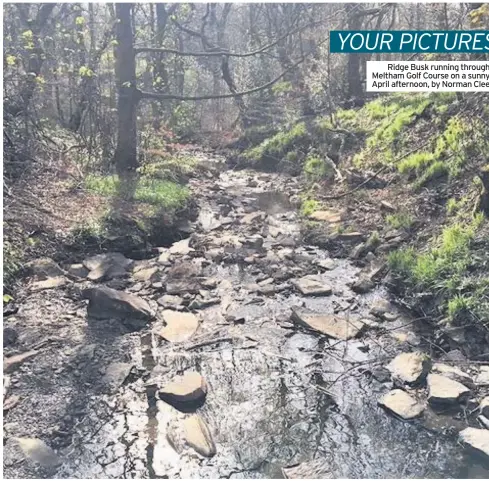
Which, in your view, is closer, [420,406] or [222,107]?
[420,406]

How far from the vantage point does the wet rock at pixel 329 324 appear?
17.2ft

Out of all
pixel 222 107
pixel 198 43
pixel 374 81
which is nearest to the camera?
pixel 374 81

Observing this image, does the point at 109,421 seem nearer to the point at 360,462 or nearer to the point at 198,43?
the point at 360,462

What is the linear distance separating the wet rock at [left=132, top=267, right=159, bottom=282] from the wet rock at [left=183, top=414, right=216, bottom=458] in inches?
107

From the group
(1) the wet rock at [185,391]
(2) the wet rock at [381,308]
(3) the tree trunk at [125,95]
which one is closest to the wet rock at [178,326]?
(1) the wet rock at [185,391]

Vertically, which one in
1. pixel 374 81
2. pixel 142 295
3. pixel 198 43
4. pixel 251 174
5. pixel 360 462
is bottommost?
pixel 360 462

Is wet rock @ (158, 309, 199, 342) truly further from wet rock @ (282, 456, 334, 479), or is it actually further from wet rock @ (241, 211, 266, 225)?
wet rock @ (241, 211, 266, 225)

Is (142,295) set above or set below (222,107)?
below

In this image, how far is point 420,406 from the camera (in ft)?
13.3

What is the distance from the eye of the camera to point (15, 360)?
4602 millimetres

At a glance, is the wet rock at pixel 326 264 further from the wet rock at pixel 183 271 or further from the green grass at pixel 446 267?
the wet rock at pixel 183 271

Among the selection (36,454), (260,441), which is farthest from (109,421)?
(260,441)

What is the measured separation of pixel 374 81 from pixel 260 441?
5770mm

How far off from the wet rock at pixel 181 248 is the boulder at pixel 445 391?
13.4ft
